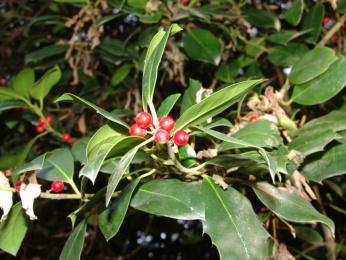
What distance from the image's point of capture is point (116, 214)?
3.19 feet

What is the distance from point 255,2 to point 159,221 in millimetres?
1384

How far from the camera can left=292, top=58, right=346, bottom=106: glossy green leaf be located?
1228mm

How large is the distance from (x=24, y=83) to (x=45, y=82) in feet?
0.38

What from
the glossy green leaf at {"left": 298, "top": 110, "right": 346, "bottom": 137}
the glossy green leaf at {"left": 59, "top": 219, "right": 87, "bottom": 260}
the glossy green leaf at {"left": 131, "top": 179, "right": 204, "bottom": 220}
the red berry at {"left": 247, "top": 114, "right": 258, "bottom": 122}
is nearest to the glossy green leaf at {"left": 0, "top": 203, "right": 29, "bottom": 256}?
the glossy green leaf at {"left": 59, "top": 219, "right": 87, "bottom": 260}

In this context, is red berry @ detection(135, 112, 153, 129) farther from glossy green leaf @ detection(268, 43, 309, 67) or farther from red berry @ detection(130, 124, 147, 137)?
glossy green leaf @ detection(268, 43, 309, 67)

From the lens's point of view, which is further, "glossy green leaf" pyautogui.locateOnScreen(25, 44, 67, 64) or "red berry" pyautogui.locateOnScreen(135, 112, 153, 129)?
"glossy green leaf" pyautogui.locateOnScreen(25, 44, 67, 64)

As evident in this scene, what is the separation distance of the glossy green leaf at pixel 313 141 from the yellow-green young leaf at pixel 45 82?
0.86 meters

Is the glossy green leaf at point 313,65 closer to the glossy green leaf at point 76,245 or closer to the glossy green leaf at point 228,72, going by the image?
the glossy green leaf at point 228,72

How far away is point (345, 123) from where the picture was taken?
44.9 inches

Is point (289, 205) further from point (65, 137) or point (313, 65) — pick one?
point (65, 137)

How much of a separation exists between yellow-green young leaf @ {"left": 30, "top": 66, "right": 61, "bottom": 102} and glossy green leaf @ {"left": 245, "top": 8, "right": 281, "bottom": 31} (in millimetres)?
769

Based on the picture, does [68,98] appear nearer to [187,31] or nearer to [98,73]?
[187,31]

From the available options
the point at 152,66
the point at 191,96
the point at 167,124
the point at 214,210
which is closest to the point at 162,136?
the point at 167,124

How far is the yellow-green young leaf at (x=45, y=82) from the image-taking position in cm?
155
